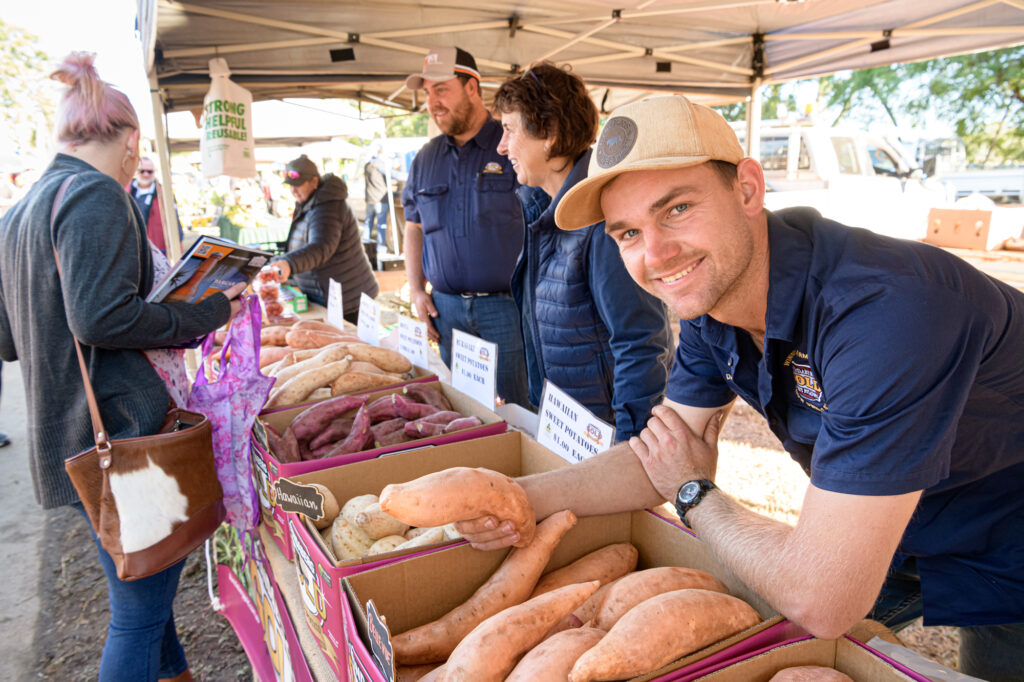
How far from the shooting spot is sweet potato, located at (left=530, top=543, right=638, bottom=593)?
4.40 ft

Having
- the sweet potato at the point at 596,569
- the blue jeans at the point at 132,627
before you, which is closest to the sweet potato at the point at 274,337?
the blue jeans at the point at 132,627

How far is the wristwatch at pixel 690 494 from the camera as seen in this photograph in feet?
4.28

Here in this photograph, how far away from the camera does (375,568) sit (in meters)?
1.20

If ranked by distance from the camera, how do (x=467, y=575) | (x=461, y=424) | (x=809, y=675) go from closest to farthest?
(x=809, y=675) → (x=467, y=575) → (x=461, y=424)

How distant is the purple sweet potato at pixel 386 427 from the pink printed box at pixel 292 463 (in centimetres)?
23

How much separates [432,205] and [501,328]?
0.79 metres

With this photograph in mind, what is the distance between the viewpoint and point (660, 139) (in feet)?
3.80

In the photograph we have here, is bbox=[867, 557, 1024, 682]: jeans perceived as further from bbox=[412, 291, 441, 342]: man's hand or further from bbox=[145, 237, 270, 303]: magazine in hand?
bbox=[412, 291, 441, 342]: man's hand

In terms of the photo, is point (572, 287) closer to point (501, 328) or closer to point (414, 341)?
point (414, 341)

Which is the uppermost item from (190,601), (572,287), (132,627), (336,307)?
(572,287)

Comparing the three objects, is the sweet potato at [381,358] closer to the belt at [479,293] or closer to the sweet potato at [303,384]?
the sweet potato at [303,384]

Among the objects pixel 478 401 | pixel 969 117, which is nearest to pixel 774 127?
pixel 478 401

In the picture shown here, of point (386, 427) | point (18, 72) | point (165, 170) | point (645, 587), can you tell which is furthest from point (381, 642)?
point (18, 72)

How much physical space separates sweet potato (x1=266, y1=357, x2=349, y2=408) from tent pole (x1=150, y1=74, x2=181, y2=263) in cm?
275
